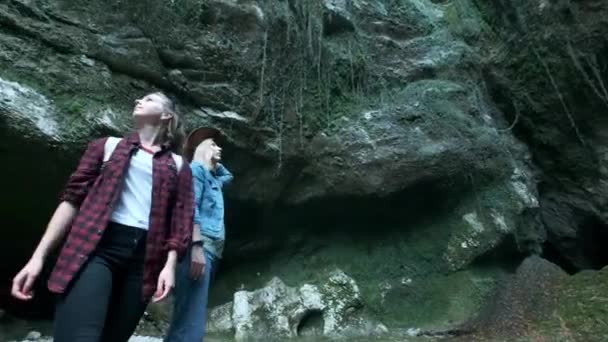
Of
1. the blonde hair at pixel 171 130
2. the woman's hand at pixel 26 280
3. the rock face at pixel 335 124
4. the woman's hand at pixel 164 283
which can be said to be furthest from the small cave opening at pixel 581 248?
the woman's hand at pixel 26 280

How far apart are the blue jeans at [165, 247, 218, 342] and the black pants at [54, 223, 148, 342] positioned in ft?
2.80

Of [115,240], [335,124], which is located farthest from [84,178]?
[335,124]

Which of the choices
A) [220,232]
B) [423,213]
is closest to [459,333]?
[423,213]

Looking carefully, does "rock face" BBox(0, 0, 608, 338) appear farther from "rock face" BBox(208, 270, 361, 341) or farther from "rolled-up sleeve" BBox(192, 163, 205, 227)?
"rolled-up sleeve" BBox(192, 163, 205, 227)

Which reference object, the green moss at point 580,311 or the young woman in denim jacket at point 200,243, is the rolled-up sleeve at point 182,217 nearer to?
the young woman in denim jacket at point 200,243

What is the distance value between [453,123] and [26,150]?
164 inches

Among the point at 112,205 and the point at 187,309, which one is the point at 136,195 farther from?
the point at 187,309

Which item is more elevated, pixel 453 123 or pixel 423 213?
pixel 453 123

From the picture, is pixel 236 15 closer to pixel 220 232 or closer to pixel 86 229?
pixel 220 232

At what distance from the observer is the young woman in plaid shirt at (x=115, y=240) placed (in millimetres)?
1886

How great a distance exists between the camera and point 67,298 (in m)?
1.90

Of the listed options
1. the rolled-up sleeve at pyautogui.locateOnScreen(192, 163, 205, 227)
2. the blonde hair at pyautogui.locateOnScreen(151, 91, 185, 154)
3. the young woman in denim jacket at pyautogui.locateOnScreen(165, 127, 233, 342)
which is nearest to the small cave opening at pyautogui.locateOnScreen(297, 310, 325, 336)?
the young woman in denim jacket at pyautogui.locateOnScreen(165, 127, 233, 342)

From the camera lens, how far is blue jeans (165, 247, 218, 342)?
9.52ft

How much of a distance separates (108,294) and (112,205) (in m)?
0.30
